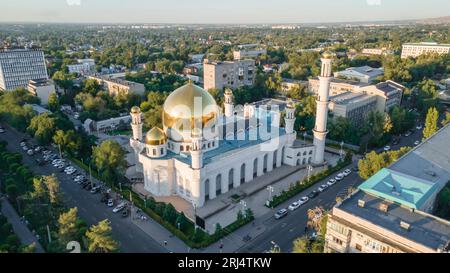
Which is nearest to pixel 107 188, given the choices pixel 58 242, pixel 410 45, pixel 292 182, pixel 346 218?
pixel 58 242

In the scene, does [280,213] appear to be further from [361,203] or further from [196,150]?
[196,150]

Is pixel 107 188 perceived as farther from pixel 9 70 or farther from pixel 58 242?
pixel 9 70

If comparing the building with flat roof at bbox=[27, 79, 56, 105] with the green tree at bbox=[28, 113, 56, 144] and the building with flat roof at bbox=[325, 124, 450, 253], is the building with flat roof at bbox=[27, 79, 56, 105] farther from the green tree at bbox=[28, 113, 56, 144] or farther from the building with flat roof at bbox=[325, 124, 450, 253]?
the building with flat roof at bbox=[325, 124, 450, 253]

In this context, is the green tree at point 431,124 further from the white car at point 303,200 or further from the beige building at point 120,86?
the beige building at point 120,86

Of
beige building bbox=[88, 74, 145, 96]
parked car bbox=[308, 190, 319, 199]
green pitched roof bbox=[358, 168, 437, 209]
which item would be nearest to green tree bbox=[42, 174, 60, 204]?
parked car bbox=[308, 190, 319, 199]

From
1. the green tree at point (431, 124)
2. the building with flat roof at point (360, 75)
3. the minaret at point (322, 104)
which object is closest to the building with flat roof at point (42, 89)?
the minaret at point (322, 104)
